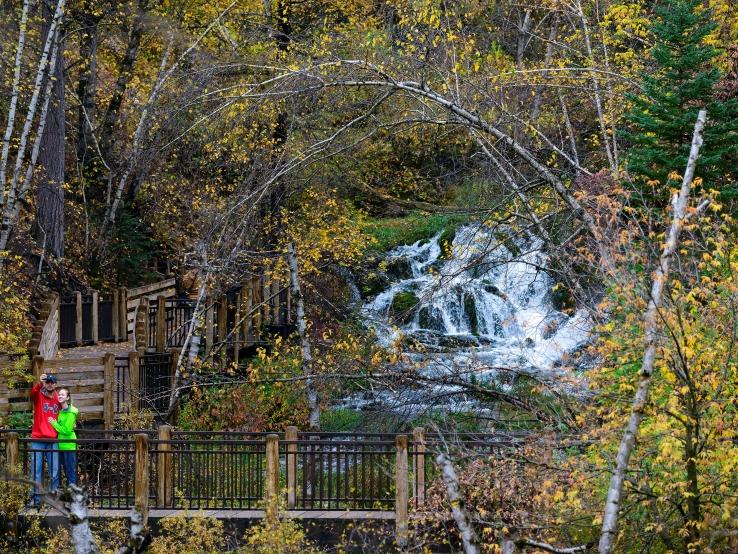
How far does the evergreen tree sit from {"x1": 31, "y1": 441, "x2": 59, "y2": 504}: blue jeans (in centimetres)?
870

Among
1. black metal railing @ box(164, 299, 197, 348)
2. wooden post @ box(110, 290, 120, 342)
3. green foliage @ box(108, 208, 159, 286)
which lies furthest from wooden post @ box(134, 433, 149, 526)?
green foliage @ box(108, 208, 159, 286)

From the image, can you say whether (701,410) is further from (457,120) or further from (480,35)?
(480,35)

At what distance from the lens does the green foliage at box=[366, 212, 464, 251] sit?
93.7 feet

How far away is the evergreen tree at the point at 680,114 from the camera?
14383 millimetres

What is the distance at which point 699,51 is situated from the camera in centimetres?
1469

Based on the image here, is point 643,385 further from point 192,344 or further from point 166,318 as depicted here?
point 166,318

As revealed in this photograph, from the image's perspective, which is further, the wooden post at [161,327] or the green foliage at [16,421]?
the wooden post at [161,327]

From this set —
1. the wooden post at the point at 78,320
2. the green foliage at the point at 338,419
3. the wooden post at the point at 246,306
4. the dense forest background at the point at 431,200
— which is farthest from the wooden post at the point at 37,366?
the wooden post at the point at 246,306

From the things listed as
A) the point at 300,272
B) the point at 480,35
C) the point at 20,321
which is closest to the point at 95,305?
the point at 20,321

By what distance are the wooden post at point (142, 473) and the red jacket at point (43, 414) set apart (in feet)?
4.29

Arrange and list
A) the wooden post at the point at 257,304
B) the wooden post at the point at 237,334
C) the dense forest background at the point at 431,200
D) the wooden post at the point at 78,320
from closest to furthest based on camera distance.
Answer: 1. the dense forest background at the point at 431,200
2. the wooden post at the point at 78,320
3. the wooden post at the point at 237,334
4. the wooden post at the point at 257,304

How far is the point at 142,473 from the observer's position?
14305mm

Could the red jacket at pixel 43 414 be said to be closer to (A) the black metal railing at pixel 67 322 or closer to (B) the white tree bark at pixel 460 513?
(A) the black metal railing at pixel 67 322

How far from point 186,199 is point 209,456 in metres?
12.0
